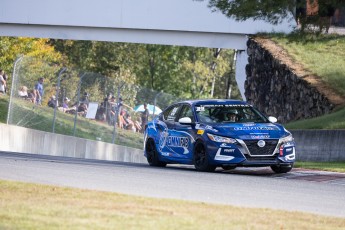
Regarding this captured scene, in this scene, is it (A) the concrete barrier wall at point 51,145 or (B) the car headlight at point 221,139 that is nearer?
(B) the car headlight at point 221,139

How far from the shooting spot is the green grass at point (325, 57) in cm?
3884

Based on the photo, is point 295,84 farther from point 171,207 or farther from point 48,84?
point 171,207

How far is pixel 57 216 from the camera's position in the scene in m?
12.4

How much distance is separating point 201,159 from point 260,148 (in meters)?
1.29

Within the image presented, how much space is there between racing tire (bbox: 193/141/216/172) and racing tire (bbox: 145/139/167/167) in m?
1.96

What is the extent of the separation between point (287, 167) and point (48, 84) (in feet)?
45.6

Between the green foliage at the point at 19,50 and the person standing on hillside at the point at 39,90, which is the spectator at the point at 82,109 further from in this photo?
the green foliage at the point at 19,50

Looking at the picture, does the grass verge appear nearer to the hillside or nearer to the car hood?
the car hood

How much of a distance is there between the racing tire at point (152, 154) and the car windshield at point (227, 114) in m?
1.66

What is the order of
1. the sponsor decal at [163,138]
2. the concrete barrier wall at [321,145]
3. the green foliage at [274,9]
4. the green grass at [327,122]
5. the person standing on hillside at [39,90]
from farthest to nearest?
1. the person standing on hillside at [39,90]
2. the green grass at [327,122]
3. the green foliage at [274,9]
4. the concrete barrier wall at [321,145]
5. the sponsor decal at [163,138]

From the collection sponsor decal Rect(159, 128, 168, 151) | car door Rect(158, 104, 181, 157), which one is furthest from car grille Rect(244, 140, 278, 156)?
sponsor decal Rect(159, 128, 168, 151)

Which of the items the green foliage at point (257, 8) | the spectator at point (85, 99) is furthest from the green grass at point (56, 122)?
the green foliage at point (257, 8)

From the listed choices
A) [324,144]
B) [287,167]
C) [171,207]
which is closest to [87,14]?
[324,144]

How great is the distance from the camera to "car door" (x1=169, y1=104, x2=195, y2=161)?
2250cm
